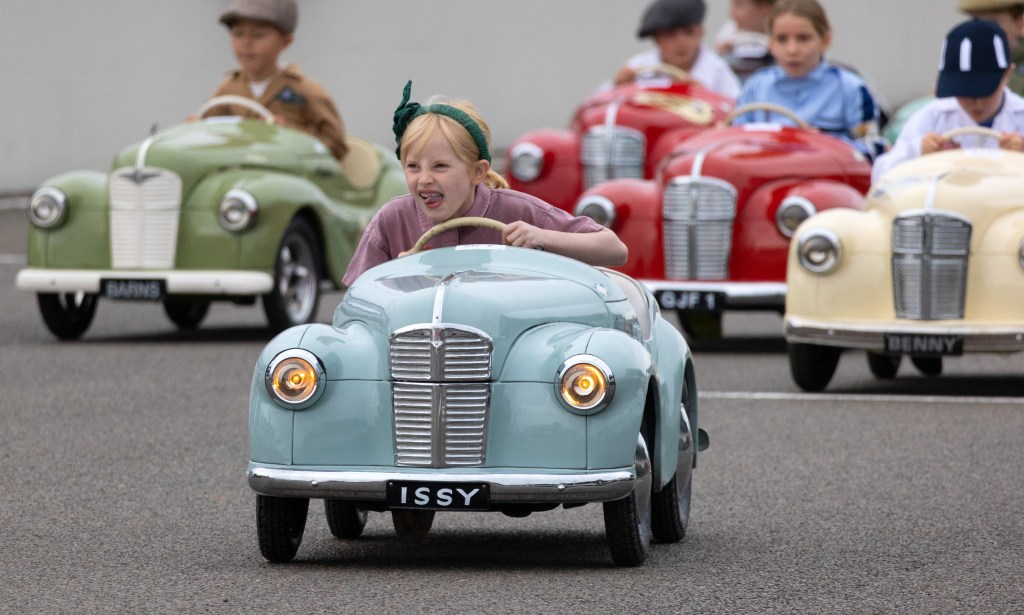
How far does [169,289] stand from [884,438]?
510 centimetres

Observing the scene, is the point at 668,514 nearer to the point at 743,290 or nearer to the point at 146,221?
the point at 743,290

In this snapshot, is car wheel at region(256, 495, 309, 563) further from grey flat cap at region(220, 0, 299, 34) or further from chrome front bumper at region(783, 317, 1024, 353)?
grey flat cap at region(220, 0, 299, 34)

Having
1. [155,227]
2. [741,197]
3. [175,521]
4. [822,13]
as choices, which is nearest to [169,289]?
[155,227]

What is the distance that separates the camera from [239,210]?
12234 mm

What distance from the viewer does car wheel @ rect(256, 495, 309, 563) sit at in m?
5.50

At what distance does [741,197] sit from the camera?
12.0 metres

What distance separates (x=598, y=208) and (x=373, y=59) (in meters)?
13.2

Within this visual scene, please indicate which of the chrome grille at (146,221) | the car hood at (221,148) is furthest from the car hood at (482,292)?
the car hood at (221,148)

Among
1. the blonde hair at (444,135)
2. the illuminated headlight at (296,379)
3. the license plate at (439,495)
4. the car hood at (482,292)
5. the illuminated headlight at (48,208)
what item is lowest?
the illuminated headlight at (48,208)

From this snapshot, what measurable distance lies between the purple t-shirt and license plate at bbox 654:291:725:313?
574 centimetres

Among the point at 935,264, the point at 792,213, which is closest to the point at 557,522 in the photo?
the point at 935,264

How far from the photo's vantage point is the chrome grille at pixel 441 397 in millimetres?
5320

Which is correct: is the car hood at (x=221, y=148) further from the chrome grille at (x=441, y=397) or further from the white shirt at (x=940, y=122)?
the chrome grille at (x=441, y=397)

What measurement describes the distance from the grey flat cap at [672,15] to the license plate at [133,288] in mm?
5127
